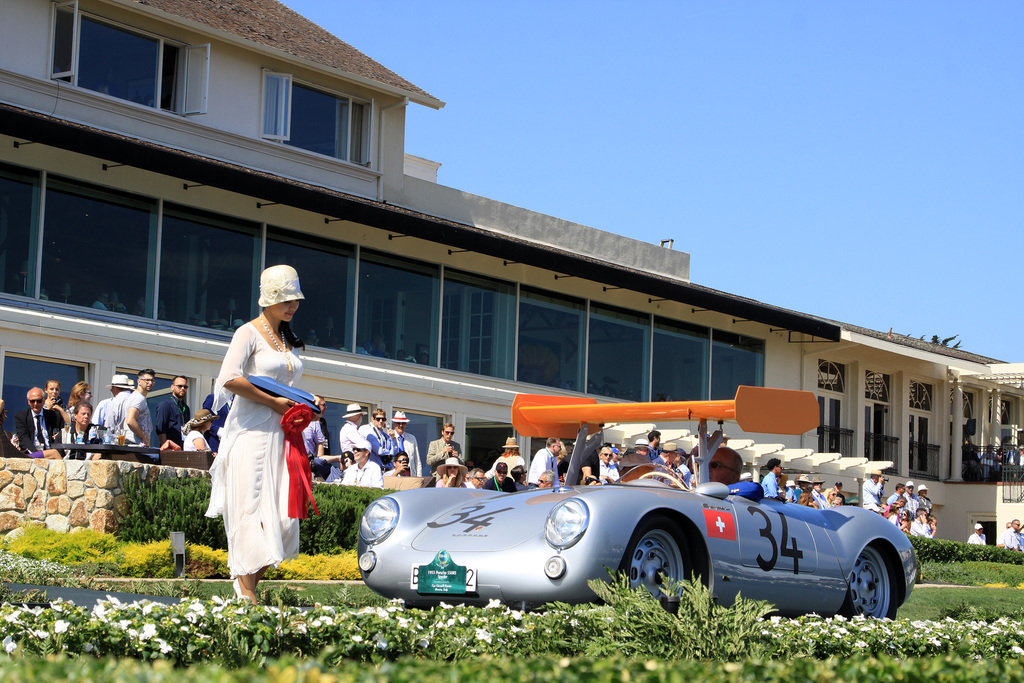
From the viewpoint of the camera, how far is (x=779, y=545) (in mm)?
8906

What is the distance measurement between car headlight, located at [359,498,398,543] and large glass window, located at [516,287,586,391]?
15689 mm

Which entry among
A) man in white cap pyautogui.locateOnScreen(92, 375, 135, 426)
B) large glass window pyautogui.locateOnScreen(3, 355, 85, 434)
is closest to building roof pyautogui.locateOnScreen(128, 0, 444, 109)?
large glass window pyautogui.locateOnScreen(3, 355, 85, 434)

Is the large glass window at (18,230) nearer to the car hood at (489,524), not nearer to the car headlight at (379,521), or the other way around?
the car headlight at (379,521)

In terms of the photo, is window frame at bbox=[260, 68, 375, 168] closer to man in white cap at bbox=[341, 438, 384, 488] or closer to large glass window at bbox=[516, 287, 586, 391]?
large glass window at bbox=[516, 287, 586, 391]

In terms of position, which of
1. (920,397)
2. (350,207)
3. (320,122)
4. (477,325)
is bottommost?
(920,397)

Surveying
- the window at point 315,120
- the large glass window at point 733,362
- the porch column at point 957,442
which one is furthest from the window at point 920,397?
the window at point 315,120

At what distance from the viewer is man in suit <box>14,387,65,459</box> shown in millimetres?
13953

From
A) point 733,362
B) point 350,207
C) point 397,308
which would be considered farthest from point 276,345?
point 733,362

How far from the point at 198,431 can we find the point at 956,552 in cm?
1534

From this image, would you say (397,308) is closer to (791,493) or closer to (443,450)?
(443,450)

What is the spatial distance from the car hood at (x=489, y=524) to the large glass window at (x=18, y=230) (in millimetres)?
10549

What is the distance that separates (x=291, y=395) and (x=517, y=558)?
179cm

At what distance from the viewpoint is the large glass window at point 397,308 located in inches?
858

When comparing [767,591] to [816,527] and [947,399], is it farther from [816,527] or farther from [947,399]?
[947,399]
